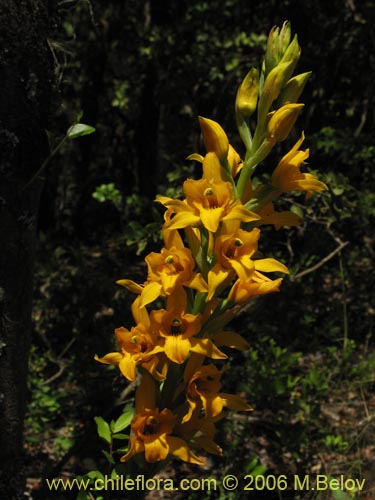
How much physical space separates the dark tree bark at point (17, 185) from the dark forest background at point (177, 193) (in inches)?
1.8

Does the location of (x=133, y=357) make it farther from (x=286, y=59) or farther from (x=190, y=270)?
(x=286, y=59)

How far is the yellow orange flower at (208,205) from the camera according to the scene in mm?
1457

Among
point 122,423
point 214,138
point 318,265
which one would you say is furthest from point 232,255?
point 318,265

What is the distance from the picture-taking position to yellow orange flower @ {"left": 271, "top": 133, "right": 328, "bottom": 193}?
156 centimetres

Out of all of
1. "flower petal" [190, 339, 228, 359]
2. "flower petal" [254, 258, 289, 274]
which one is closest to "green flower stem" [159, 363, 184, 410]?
"flower petal" [190, 339, 228, 359]

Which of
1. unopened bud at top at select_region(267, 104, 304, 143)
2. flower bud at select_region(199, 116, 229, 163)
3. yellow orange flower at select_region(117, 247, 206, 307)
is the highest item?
unopened bud at top at select_region(267, 104, 304, 143)

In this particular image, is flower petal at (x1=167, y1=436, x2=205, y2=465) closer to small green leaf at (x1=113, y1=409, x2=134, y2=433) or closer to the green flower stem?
the green flower stem

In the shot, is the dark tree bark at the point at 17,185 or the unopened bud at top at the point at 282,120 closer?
the unopened bud at top at the point at 282,120

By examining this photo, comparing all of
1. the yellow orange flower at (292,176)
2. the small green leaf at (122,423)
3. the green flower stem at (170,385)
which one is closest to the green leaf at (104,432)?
the small green leaf at (122,423)

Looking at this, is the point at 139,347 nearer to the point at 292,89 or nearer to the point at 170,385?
the point at 170,385

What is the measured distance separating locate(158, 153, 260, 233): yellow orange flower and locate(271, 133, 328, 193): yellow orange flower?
139 mm

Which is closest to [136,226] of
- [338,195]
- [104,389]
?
[104,389]

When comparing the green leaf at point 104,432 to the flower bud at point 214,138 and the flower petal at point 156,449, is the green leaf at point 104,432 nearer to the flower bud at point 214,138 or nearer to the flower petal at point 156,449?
the flower petal at point 156,449

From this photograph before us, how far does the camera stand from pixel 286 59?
1575mm
